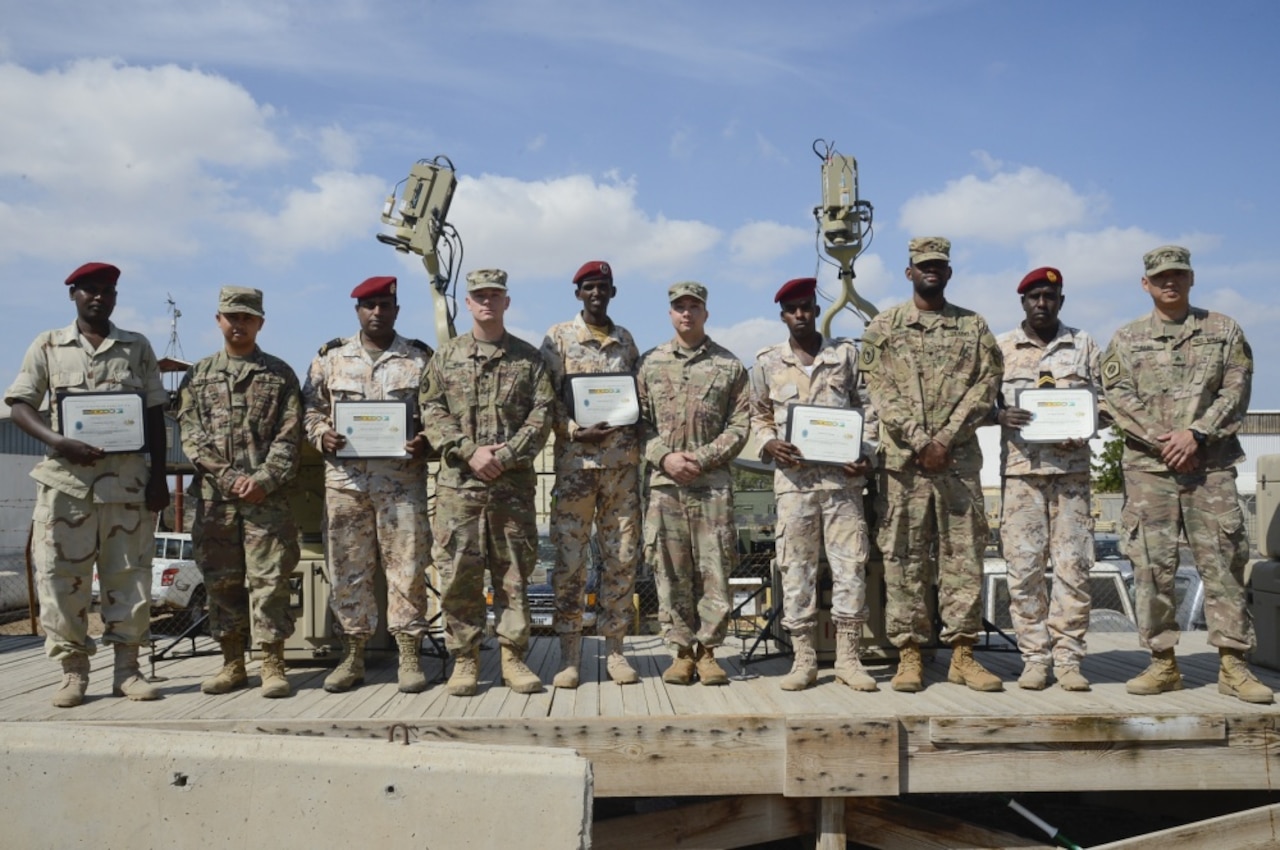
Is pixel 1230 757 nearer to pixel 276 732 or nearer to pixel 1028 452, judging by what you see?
pixel 1028 452

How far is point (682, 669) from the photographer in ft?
18.0

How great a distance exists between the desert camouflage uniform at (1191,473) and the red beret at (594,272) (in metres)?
2.66

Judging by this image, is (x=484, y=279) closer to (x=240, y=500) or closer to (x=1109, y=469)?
(x=240, y=500)

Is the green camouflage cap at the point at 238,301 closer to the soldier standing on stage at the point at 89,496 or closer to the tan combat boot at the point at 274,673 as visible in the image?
the soldier standing on stage at the point at 89,496

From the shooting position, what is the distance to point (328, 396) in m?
5.62

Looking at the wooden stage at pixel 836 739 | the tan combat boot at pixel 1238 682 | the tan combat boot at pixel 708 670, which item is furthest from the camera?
the tan combat boot at pixel 708 670

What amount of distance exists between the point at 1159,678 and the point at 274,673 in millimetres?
4495

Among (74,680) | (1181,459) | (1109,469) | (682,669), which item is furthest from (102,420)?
(1109,469)

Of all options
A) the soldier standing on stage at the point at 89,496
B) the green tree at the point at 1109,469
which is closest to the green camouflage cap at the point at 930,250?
the soldier standing on stage at the point at 89,496

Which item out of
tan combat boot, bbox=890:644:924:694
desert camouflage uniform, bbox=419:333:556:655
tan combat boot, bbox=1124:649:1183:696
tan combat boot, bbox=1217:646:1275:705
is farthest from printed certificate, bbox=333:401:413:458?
tan combat boot, bbox=1217:646:1275:705

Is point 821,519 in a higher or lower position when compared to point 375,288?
lower

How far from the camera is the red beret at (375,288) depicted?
5.49 meters

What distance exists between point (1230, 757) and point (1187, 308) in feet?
7.19

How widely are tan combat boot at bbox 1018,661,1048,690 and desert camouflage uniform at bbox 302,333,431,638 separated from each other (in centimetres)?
314
